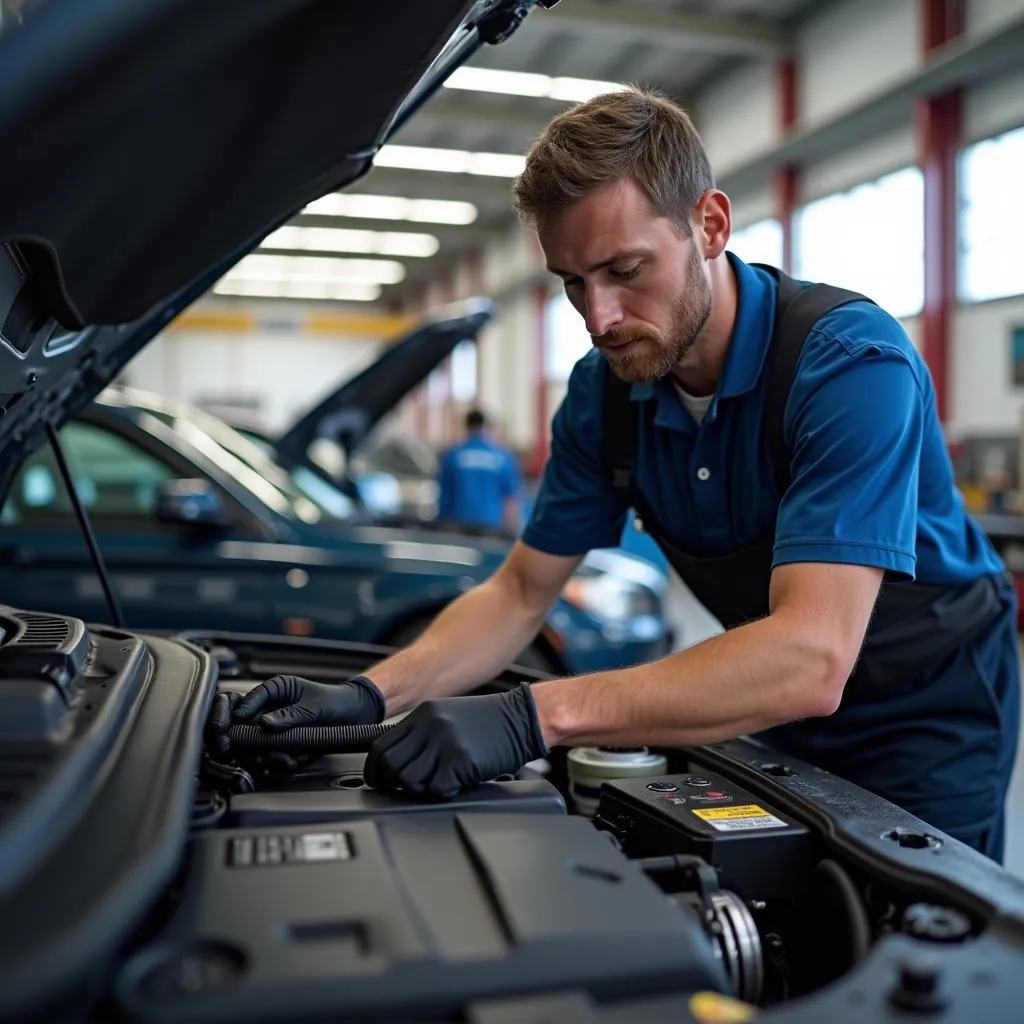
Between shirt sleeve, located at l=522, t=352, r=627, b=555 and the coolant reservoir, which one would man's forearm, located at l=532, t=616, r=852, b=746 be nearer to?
the coolant reservoir

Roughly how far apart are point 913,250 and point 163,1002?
27.3 ft

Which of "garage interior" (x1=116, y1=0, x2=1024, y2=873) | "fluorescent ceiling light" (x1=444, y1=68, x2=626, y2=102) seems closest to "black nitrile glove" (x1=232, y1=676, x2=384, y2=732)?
"garage interior" (x1=116, y1=0, x2=1024, y2=873)

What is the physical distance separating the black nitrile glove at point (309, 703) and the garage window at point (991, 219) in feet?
22.5

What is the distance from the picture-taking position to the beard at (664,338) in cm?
146

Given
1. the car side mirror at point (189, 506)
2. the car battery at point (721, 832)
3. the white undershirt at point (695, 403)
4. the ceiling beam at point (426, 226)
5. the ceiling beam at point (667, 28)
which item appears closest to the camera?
the car battery at point (721, 832)

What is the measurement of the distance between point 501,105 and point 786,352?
32.6 feet

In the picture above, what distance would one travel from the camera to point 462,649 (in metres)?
1.70

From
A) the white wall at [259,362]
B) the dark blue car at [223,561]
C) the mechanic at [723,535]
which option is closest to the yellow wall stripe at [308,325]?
the white wall at [259,362]

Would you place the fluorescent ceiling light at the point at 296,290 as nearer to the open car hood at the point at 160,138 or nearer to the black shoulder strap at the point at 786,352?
the open car hood at the point at 160,138

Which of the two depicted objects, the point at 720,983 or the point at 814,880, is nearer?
the point at 720,983

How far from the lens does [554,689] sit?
1.27 meters

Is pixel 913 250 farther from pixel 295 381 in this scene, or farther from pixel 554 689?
pixel 295 381

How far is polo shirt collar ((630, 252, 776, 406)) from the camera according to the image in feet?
5.08

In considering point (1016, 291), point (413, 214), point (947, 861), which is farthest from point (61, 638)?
point (413, 214)
